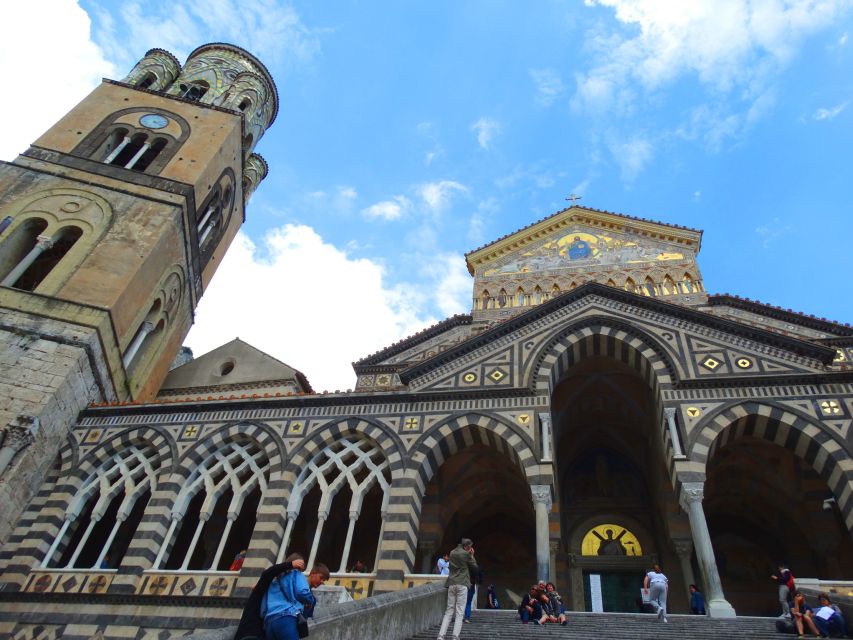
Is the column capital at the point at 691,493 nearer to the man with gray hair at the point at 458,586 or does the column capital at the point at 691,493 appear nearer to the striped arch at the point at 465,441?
the striped arch at the point at 465,441

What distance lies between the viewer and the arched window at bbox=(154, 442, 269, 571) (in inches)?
556

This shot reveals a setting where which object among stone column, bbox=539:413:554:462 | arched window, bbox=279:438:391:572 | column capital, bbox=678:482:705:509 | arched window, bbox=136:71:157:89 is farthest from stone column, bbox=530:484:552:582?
arched window, bbox=136:71:157:89

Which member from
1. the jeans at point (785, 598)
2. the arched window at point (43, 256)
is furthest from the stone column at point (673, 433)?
the arched window at point (43, 256)

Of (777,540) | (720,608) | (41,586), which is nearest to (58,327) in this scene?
(41,586)

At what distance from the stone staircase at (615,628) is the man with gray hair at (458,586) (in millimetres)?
510

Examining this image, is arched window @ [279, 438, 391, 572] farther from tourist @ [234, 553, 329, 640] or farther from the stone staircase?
tourist @ [234, 553, 329, 640]

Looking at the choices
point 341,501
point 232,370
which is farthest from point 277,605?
point 232,370

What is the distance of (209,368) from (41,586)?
10.6m

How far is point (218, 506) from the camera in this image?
17188 millimetres

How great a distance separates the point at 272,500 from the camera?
14023 millimetres

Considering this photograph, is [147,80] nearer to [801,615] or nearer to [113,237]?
[113,237]

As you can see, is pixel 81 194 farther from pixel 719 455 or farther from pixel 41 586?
pixel 719 455

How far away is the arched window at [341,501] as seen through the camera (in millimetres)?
13656

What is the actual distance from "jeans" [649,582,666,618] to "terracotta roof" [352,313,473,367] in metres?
12.1
